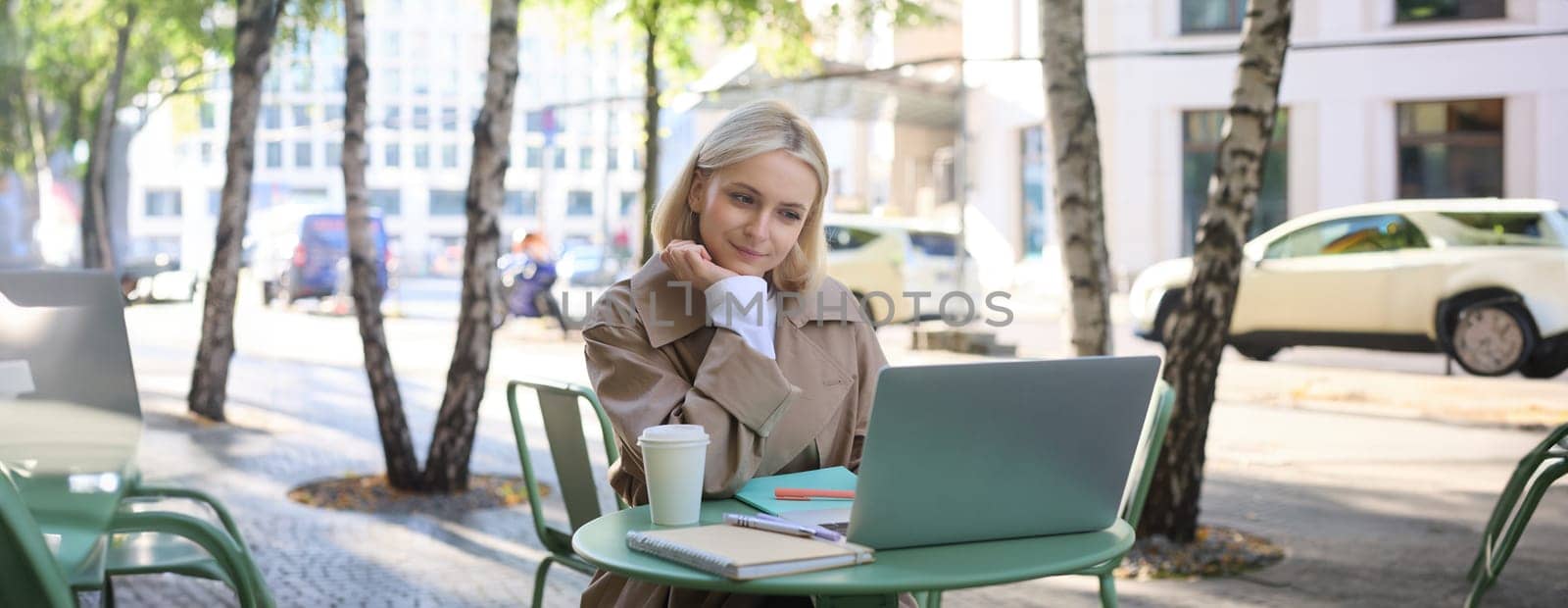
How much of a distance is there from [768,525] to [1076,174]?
14.9ft

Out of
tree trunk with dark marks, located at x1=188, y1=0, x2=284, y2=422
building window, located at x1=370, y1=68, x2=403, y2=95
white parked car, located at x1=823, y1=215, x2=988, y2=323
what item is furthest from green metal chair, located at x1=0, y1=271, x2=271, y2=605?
building window, located at x1=370, y1=68, x2=403, y2=95

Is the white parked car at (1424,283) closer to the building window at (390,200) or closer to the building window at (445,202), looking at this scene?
the building window at (445,202)

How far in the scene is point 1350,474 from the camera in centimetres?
827

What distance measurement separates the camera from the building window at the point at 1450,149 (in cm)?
1812

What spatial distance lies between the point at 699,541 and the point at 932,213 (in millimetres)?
32936

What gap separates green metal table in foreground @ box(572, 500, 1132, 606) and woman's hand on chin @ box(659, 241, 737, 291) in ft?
1.72

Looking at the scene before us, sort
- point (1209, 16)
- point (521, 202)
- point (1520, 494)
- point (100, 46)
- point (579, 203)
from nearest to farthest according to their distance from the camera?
point (1520, 494) → point (100, 46) → point (1209, 16) → point (579, 203) → point (521, 202)

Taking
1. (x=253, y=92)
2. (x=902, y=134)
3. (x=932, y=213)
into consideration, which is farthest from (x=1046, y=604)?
(x=902, y=134)

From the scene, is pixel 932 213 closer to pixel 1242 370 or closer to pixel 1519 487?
pixel 1242 370

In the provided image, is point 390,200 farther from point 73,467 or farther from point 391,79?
point 73,467

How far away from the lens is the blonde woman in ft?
8.18

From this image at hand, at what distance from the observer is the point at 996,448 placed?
1970 mm

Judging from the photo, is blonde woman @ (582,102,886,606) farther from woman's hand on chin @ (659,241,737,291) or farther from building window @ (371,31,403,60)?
building window @ (371,31,403,60)

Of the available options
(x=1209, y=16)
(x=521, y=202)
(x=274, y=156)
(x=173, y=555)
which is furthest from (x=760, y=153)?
(x=521, y=202)
